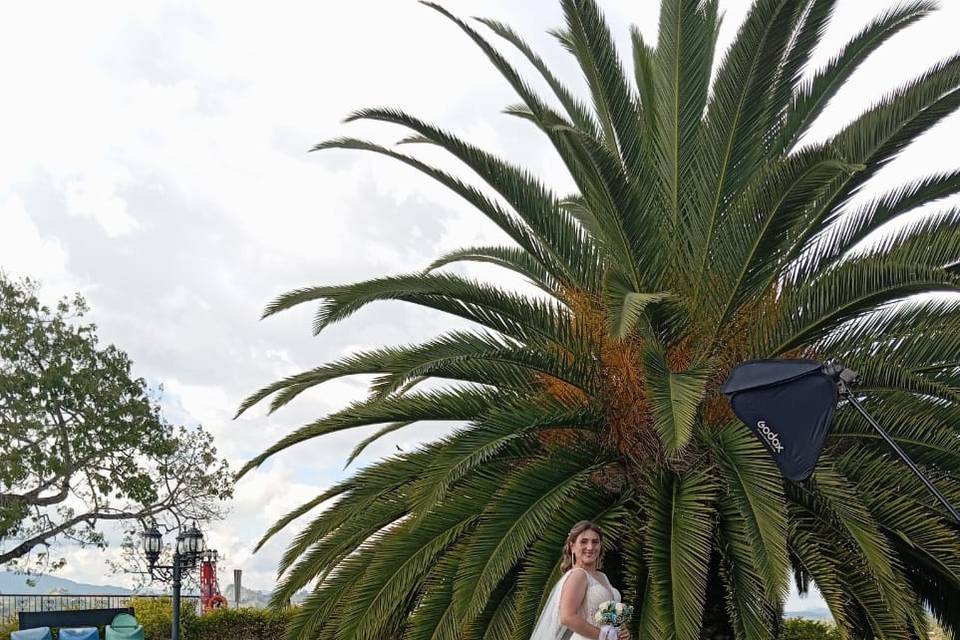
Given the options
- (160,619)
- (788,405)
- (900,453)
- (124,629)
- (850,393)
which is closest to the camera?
(900,453)

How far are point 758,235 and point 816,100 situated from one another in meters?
2.23

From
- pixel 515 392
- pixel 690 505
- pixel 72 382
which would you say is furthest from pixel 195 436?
pixel 690 505

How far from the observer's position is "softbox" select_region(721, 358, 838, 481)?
612 centimetres

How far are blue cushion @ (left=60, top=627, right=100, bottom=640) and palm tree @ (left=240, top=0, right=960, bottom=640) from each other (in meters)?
9.00

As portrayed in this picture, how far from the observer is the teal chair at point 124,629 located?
17.2m

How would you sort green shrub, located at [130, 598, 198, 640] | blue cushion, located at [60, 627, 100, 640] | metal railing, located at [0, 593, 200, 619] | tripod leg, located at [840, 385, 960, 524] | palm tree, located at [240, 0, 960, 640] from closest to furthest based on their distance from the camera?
1. tripod leg, located at [840, 385, 960, 524]
2. palm tree, located at [240, 0, 960, 640]
3. blue cushion, located at [60, 627, 100, 640]
4. green shrub, located at [130, 598, 198, 640]
5. metal railing, located at [0, 593, 200, 619]

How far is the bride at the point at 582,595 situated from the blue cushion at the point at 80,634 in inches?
493

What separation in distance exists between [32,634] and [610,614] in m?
13.6

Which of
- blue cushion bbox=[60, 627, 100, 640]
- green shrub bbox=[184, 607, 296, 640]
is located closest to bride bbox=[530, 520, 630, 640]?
blue cushion bbox=[60, 627, 100, 640]

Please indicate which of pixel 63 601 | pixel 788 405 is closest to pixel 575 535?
pixel 788 405

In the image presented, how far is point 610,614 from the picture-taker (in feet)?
20.4

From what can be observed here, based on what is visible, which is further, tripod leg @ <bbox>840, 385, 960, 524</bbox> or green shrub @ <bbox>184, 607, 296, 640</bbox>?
green shrub @ <bbox>184, 607, 296, 640</bbox>

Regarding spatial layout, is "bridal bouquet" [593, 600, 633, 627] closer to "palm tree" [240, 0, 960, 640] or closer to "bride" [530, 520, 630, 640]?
"bride" [530, 520, 630, 640]

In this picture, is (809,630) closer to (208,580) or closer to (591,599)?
(591,599)
